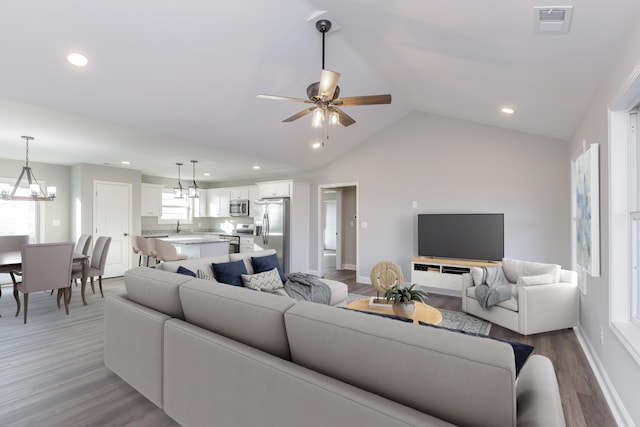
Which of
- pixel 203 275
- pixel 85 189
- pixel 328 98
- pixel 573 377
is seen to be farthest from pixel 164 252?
pixel 573 377

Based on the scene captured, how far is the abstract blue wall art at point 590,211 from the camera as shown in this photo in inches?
103

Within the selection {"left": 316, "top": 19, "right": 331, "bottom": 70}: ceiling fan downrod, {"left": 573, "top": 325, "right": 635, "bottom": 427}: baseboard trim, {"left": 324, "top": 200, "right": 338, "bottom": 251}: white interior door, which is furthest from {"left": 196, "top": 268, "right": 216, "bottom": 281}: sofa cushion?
{"left": 324, "top": 200, "right": 338, "bottom": 251}: white interior door

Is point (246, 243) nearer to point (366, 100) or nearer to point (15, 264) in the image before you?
point (15, 264)

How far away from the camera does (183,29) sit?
2.71 m

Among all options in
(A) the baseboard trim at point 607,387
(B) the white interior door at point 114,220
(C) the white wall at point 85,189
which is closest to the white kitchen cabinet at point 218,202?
(B) the white interior door at point 114,220

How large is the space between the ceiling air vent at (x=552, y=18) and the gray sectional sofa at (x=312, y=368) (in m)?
2.06

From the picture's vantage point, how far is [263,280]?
3.58 m

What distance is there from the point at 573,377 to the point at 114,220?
7.81 metres

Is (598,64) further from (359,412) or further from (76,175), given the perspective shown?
(76,175)

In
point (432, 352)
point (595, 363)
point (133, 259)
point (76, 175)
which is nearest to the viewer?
point (432, 352)

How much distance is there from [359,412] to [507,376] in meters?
0.50

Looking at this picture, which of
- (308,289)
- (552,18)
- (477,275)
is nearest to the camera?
(552,18)

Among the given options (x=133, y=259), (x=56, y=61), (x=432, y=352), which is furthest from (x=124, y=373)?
(x=133, y=259)

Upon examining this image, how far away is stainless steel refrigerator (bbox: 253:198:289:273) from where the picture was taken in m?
6.77
